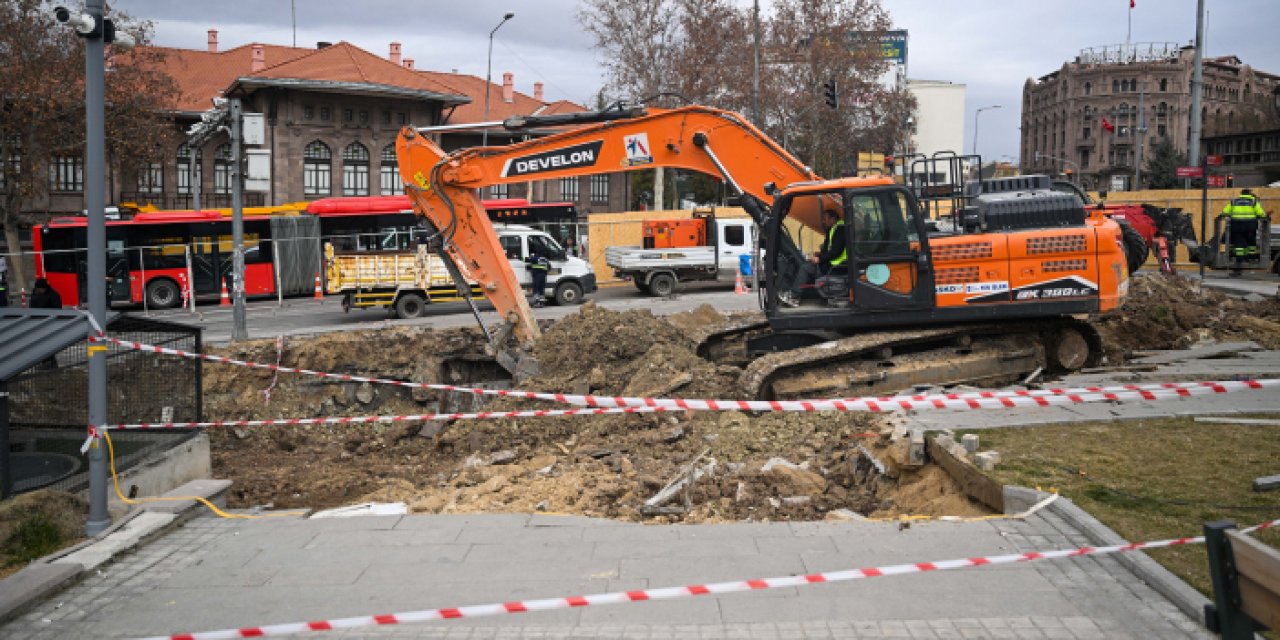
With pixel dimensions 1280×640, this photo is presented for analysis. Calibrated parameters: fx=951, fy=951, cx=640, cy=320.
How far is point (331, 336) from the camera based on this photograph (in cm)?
1661

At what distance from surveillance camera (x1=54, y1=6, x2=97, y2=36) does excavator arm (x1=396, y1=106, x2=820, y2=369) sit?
19.3ft

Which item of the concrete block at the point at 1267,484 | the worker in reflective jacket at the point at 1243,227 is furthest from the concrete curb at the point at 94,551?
the worker in reflective jacket at the point at 1243,227

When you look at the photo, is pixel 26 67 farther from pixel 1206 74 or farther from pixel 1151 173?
pixel 1206 74

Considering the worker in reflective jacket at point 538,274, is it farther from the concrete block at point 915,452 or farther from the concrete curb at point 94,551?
the concrete block at point 915,452

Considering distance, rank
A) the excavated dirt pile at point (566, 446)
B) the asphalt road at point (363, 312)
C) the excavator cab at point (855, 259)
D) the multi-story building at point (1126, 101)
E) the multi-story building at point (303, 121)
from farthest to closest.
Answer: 1. the multi-story building at point (1126, 101)
2. the multi-story building at point (303, 121)
3. the asphalt road at point (363, 312)
4. the excavator cab at point (855, 259)
5. the excavated dirt pile at point (566, 446)

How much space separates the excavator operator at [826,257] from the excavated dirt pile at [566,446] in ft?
4.61

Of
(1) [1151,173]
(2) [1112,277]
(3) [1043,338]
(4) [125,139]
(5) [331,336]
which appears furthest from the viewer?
(1) [1151,173]

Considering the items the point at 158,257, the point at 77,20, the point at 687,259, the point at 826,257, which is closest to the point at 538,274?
the point at 687,259

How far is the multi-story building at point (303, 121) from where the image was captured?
46.2 m

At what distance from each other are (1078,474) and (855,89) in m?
45.6

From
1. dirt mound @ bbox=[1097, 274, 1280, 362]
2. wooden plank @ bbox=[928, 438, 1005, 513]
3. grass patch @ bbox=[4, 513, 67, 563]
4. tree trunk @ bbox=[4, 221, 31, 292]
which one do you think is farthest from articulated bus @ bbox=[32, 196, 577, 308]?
wooden plank @ bbox=[928, 438, 1005, 513]

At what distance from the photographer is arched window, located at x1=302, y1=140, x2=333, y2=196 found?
48.6 metres

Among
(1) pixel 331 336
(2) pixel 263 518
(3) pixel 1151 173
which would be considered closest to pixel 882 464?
(2) pixel 263 518

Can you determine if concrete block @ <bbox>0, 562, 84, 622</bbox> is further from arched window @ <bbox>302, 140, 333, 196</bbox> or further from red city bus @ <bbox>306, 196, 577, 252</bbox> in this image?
arched window @ <bbox>302, 140, 333, 196</bbox>
